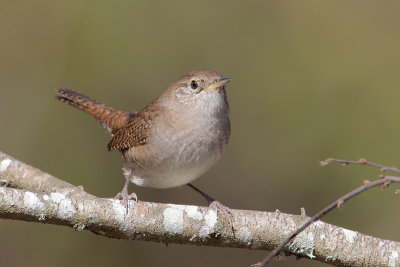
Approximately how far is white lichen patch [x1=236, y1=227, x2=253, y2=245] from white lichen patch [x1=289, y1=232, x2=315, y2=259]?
0.74 feet

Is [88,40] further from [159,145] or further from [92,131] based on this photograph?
[159,145]

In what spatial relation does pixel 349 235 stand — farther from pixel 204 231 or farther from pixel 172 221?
pixel 172 221

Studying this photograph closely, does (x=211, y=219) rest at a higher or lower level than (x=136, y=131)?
lower

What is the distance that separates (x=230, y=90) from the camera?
5.65 m

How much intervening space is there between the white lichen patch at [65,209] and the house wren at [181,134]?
721 millimetres

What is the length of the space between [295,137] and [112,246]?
6.32 feet

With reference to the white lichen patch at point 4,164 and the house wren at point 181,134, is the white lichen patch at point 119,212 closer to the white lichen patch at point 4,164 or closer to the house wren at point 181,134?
the house wren at point 181,134

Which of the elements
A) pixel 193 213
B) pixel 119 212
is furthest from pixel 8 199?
pixel 193 213

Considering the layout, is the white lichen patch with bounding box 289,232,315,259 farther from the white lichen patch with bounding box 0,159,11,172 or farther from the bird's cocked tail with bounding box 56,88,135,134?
the bird's cocked tail with bounding box 56,88,135,134

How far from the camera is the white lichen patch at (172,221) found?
302 cm

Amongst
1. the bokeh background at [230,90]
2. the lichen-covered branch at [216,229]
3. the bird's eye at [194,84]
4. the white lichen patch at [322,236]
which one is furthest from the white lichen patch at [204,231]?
the bokeh background at [230,90]

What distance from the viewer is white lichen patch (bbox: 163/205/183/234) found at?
A: 3021 mm

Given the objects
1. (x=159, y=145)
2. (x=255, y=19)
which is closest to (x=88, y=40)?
(x=255, y=19)

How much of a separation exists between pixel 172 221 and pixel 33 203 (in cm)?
70
